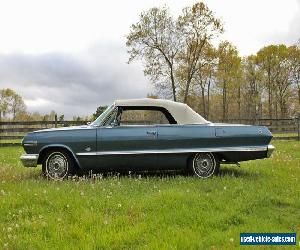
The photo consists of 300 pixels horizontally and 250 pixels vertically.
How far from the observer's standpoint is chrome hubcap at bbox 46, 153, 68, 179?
837 cm

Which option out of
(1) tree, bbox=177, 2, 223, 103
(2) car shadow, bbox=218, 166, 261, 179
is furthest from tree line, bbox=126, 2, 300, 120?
(2) car shadow, bbox=218, 166, 261, 179

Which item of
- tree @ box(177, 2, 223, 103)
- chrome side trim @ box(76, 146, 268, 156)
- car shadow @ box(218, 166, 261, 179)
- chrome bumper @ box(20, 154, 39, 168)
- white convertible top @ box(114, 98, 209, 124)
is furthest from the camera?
tree @ box(177, 2, 223, 103)

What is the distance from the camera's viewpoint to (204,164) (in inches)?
332

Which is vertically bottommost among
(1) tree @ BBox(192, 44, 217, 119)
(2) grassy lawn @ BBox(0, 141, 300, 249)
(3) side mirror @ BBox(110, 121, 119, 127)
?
(2) grassy lawn @ BBox(0, 141, 300, 249)

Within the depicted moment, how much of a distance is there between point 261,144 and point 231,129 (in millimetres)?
677

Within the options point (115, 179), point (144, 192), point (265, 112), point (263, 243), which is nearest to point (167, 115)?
point (115, 179)

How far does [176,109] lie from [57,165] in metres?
2.71

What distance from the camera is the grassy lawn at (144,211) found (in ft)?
15.7

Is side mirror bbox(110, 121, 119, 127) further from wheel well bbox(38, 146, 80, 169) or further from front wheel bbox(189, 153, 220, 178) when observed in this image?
front wheel bbox(189, 153, 220, 178)

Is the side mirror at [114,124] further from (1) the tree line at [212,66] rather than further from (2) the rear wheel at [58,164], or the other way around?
(1) the tree line at [212,66]

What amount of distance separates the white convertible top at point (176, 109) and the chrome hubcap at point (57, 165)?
1.60 metres

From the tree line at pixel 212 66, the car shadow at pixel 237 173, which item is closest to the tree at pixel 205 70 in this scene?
the tree line at pixel 212 66

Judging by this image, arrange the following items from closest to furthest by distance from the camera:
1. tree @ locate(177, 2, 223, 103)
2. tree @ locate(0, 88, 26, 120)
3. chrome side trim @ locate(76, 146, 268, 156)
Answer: chrome side trim @ locate(76, 146, 268, 156) < tree @ locate(177, 2, 223, 103) < tree @ locate(0, 88, 26, 120)

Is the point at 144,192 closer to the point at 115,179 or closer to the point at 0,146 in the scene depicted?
the point at 115,179
